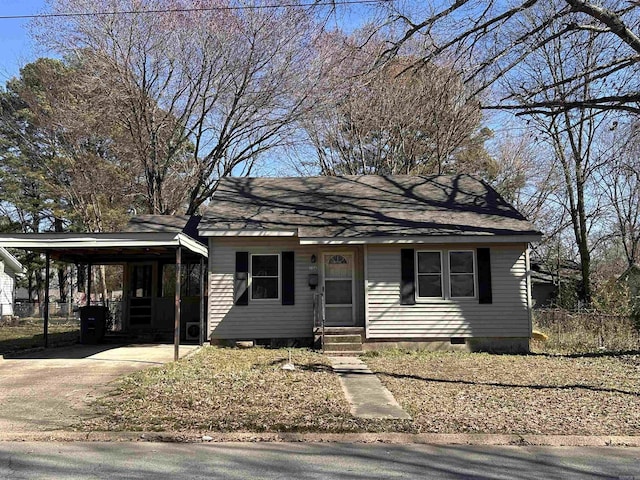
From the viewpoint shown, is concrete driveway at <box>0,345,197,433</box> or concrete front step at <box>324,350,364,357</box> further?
concrete front step at <box>324,350,364,357</box>

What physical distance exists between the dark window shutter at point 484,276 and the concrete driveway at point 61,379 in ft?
23.2

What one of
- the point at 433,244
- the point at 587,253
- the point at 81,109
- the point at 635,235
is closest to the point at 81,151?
the point at 81,109

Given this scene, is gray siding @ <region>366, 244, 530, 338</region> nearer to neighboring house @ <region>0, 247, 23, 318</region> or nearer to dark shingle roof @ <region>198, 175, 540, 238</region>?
dark shingle roof @ <region>198, 175, 540, 238</region>

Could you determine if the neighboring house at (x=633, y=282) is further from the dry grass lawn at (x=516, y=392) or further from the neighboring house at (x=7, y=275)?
the neighboring house at (x=7, y=275)

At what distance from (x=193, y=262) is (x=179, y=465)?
1103 centimetres

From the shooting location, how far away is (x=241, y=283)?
1376cm

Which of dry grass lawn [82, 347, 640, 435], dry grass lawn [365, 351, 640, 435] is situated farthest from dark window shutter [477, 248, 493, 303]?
dry grass lawn [82, 347, 640, 435]

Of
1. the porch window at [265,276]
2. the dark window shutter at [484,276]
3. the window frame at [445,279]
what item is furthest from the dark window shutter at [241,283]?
the dark window shutter at [484,276]

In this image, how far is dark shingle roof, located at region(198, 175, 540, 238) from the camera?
1354 cm

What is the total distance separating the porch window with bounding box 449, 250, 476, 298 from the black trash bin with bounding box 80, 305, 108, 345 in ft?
30.3

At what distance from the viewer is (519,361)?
463 inches

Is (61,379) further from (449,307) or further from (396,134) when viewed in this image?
(396,134)

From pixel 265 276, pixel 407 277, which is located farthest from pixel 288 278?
pixel 407 277

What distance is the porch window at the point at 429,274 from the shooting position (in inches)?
535
